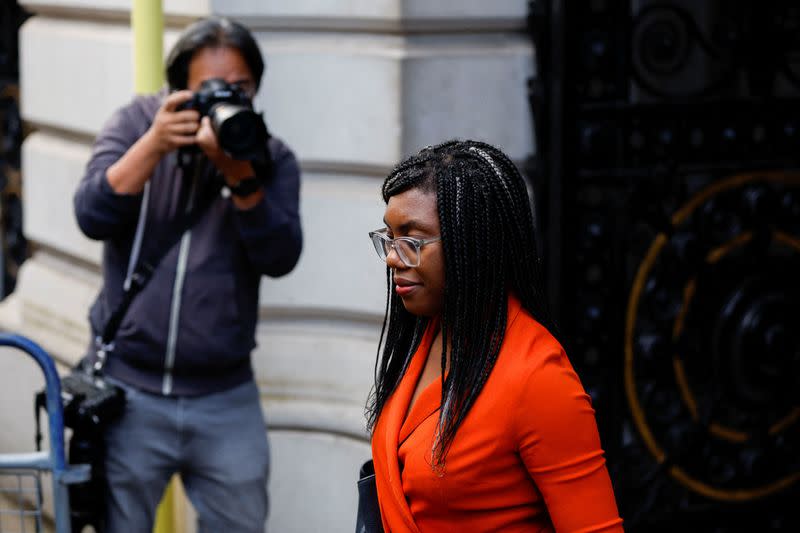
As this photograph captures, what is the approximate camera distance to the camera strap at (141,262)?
12.2 ft

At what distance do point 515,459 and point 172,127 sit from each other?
181 centimetres

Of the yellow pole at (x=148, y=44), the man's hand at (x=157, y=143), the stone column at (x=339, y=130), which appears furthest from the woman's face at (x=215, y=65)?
the stone column at (x=339, y=130)

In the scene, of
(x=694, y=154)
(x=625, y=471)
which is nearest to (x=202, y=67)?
(x=694, y=154)

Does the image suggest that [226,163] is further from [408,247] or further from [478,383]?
[478,383]

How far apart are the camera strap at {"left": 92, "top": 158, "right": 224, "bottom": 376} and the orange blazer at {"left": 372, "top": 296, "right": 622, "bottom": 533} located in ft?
5.36

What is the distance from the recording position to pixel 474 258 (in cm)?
220

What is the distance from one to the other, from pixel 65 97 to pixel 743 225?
2.76 metres

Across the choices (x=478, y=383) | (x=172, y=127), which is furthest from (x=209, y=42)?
(x=478, y=383)

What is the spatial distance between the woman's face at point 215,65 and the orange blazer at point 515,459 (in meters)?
1.76

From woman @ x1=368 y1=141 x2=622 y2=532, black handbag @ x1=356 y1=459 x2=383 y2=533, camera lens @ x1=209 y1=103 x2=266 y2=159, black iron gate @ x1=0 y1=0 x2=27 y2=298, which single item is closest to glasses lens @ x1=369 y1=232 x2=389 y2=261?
woman @ x1=368 y1=141 x2=622 y2=532

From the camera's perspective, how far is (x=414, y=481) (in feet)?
7.18

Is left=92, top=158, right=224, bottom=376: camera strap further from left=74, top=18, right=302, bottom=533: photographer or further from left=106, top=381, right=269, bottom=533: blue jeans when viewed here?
left=106, top=381, right=269, bottom=533: blue jeans

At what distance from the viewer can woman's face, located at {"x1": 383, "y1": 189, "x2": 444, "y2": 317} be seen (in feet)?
7.25

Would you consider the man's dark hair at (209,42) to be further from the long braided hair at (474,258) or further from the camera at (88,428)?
the long braided hair at (474,258)
